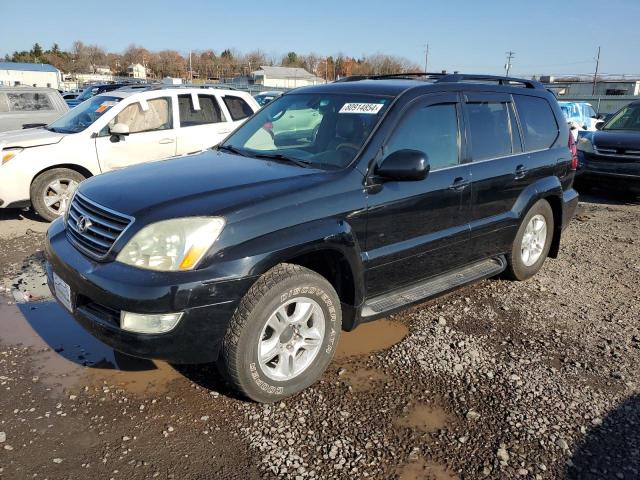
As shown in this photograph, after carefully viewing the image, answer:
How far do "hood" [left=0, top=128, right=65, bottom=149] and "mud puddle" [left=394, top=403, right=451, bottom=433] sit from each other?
618cm

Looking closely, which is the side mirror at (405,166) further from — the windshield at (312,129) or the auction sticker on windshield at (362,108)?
the auction sticker on windshield at (362,108)

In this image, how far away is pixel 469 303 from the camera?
4.75 meters

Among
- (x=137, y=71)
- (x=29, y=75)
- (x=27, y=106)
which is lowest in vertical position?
(x=27, y=106)

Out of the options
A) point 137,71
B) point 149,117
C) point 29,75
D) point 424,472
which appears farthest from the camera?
point 137,71

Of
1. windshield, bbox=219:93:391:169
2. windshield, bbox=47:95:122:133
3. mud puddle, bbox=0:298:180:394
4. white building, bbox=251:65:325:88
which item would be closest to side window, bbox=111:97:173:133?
windshield, bbox=47:95:122:133

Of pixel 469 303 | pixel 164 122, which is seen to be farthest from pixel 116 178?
pixel 164 122

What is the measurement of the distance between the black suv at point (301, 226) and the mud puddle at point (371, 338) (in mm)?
407

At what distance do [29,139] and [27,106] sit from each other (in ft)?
15.3

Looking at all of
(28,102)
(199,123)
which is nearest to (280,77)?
(28,102)

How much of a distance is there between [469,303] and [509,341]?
2.44 ft

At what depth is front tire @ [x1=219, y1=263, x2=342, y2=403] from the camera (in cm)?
286

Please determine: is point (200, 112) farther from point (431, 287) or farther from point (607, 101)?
point (607, 101)

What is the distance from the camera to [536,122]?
16.6 ft

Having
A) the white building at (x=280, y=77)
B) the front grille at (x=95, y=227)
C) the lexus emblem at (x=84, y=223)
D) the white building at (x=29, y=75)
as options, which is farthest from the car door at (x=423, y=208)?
the white building at (x=280, y=77)
